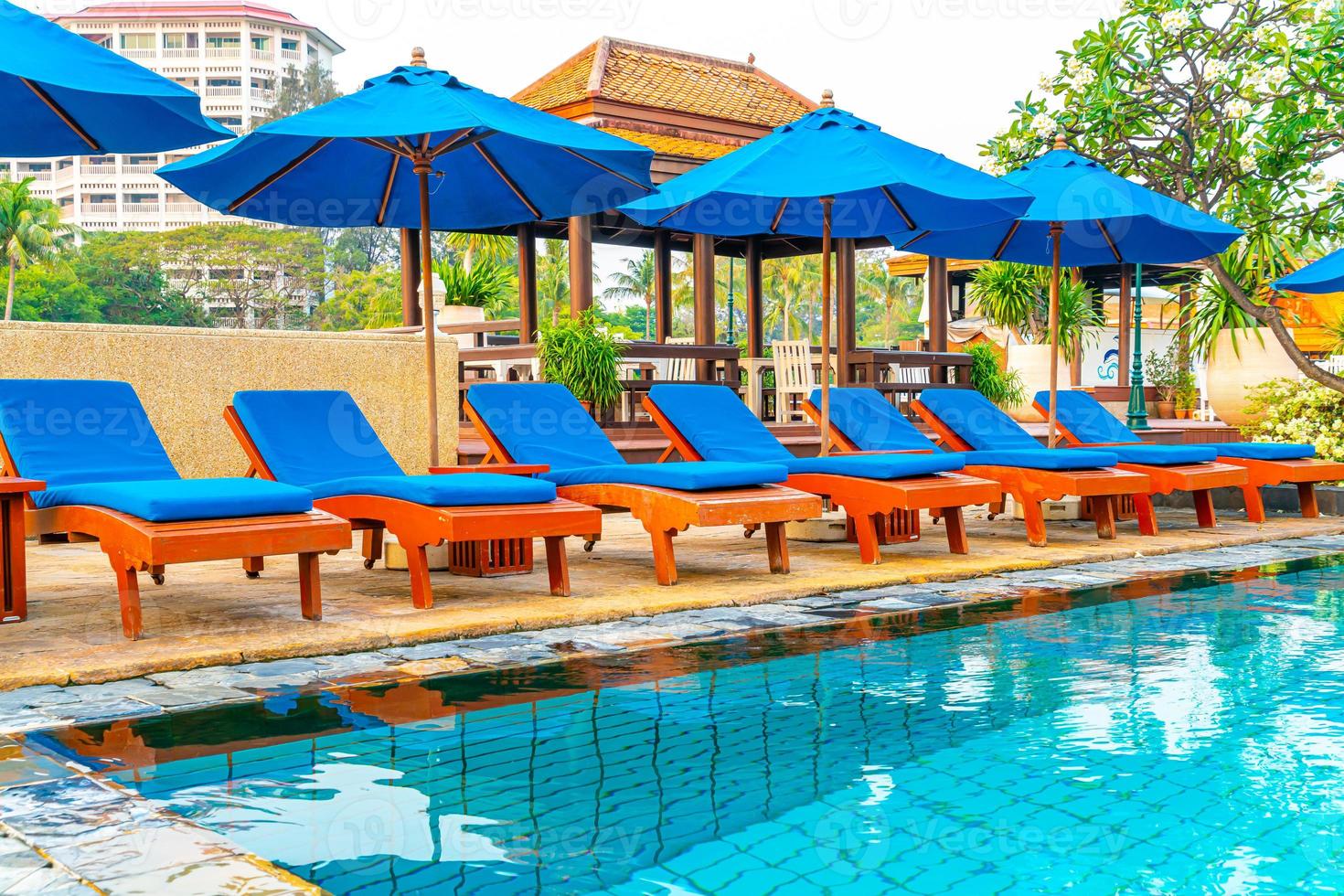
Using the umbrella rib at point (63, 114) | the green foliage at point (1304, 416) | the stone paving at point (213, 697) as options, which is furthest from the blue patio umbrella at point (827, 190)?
the green foliage at point (1304, 416)

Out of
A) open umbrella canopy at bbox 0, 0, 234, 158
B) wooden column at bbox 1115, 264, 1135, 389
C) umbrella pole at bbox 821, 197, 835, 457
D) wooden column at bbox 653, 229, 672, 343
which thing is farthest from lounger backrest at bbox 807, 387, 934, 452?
wooden column at bbox 1115, 264, 1135, 389

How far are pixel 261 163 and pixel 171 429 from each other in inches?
96.8

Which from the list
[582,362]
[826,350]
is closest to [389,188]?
[826,350]

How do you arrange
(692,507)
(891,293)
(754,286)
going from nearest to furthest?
(692,507) → (754,286) → (891,293)

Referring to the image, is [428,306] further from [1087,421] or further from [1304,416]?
[1304,416]

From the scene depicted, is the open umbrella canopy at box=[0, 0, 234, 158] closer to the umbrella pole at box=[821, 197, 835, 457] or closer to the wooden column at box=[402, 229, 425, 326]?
the umbrella pole at box=[821, 197, 835, 457]

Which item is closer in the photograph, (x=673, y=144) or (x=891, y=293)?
(x=673, y=144)

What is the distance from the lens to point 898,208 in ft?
27.3

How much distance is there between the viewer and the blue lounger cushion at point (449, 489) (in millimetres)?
5035

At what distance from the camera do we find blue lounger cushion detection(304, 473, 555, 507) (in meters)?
5.04

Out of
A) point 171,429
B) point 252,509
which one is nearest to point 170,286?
point 171,429

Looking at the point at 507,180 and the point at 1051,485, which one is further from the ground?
the point at 507,180

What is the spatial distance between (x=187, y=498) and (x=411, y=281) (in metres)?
11.7

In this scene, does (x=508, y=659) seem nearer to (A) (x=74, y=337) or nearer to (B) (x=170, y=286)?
(A) (x=74, y=337)
